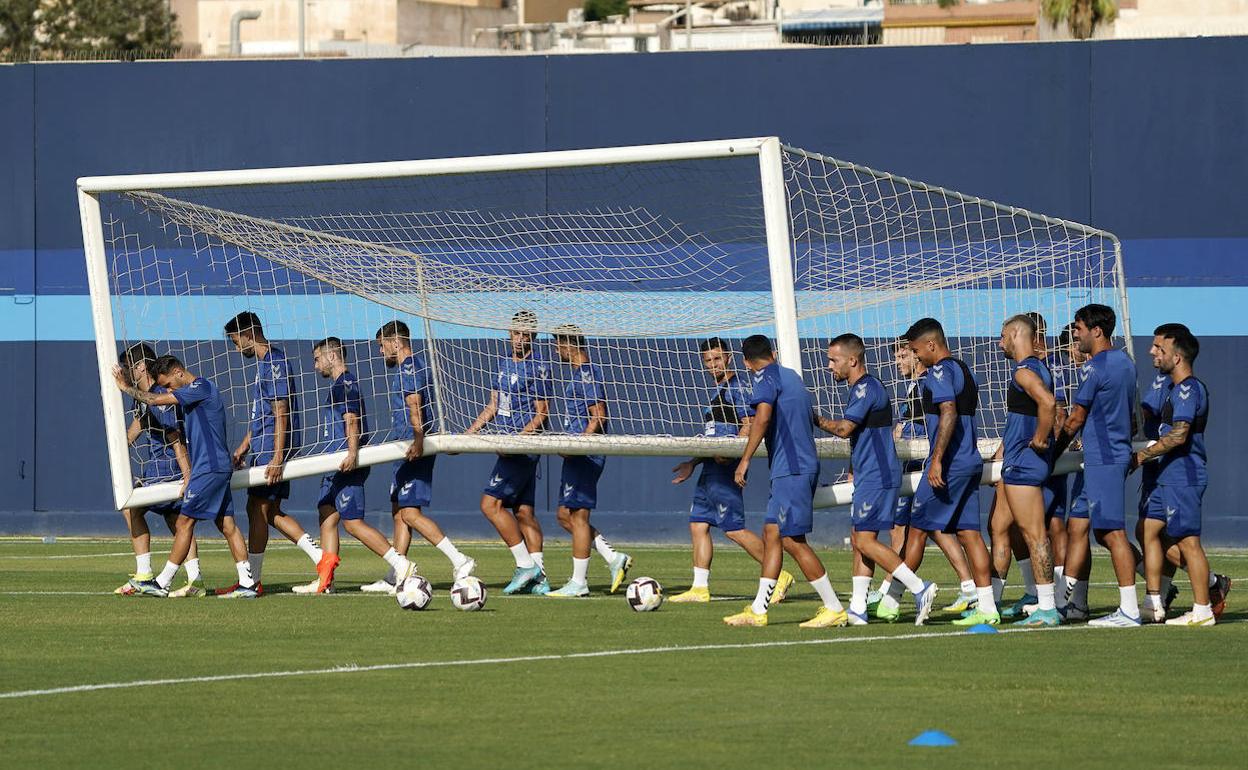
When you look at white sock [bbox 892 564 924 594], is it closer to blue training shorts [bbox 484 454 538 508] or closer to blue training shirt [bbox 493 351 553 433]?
blue training shorts [bbox 484 454 538 508]

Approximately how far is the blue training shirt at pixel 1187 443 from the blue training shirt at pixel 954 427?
3.97ft

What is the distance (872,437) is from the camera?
12219 mm

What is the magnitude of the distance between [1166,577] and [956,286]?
21.3 ft

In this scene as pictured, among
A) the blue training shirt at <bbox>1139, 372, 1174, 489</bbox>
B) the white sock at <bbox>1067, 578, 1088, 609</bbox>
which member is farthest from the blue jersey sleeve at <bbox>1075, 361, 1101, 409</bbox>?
the white sock at <bbox>1067, 578, 1088, 609</bbox>

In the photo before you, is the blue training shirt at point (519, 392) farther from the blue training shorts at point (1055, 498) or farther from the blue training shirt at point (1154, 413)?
the blue training shirt at point (1154, 413)

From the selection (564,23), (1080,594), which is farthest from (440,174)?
(564,23)

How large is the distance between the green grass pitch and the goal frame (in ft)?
3.50

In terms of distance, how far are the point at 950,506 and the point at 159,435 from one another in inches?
253

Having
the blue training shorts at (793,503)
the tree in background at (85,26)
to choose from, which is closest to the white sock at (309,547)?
the blue training shorts at (793,503)

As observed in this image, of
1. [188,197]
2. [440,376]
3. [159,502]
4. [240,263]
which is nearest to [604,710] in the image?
[159,502]

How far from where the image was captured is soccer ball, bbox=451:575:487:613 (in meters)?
12.8

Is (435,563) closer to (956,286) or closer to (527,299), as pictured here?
(527,299)

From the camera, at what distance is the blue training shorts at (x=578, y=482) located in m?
14.7

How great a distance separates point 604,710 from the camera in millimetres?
8492
